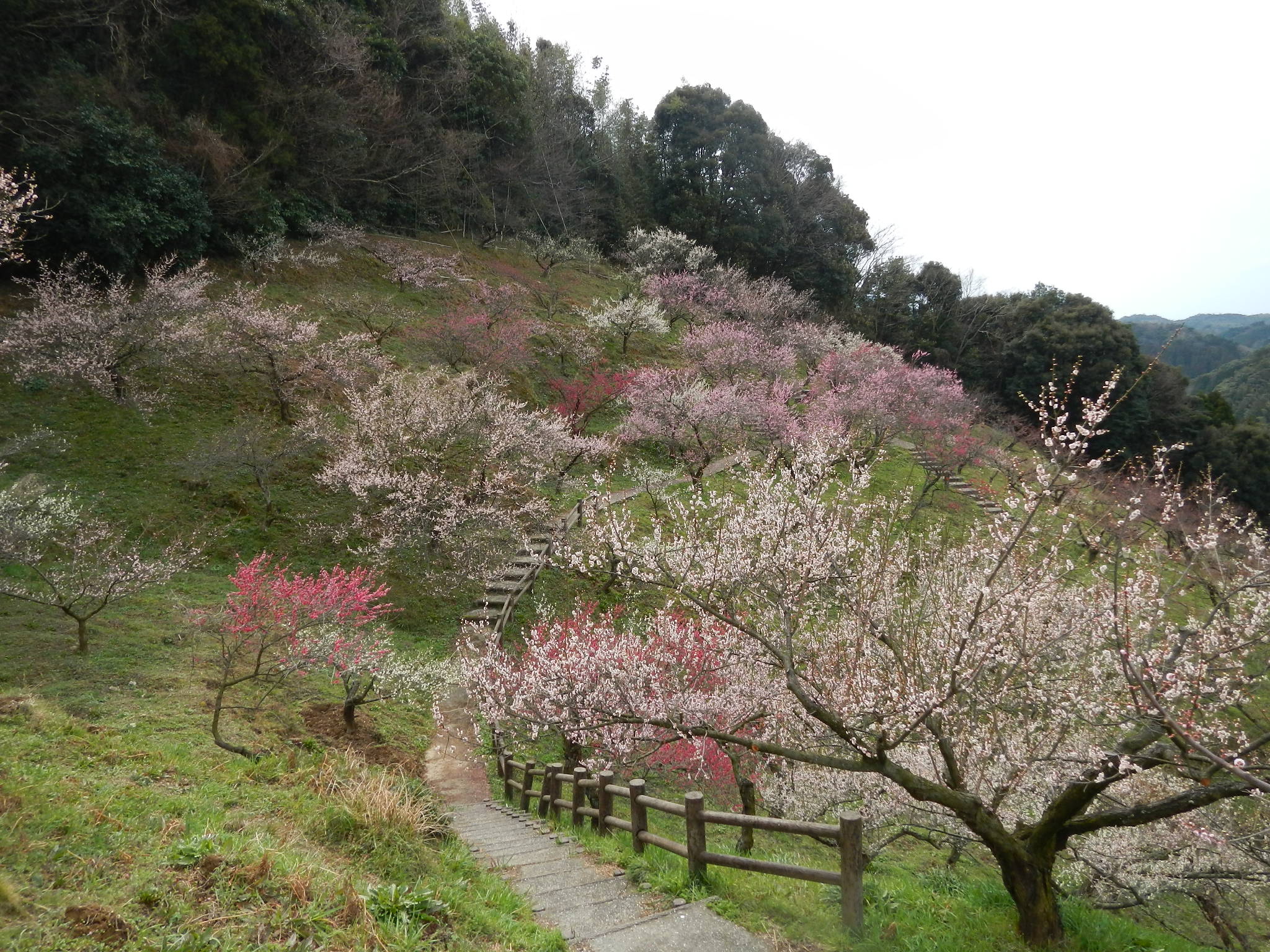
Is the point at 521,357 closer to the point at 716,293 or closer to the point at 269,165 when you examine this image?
the point at 269,165

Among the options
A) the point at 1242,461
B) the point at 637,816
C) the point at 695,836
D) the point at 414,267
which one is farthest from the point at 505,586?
the point at 1242,461

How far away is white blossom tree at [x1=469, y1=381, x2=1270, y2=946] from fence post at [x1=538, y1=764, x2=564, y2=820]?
29.9 inches

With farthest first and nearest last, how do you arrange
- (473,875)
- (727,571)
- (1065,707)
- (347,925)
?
1. (727,571)
2. (1065,707)
3. (473,875)
4. (347,925)

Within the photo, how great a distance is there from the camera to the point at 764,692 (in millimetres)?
8547

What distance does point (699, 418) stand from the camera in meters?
20.9

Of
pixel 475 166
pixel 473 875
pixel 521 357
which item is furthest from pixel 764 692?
pixel 475 166

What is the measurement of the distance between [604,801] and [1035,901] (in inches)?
152

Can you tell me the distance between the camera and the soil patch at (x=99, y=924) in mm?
2932

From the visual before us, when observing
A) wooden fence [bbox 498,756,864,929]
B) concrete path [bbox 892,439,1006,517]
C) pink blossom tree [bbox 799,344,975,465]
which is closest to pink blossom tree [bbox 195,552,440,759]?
wooden fence [bbox 498,756,864,929]

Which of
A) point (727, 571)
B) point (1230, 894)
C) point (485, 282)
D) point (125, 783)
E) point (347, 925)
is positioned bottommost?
point (1230, 894)

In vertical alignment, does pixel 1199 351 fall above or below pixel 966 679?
above

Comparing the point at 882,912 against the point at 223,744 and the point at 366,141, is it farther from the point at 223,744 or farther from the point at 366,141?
the point at 366,141

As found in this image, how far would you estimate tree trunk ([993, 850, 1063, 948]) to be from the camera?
478cm

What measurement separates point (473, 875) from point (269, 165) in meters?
26.2
